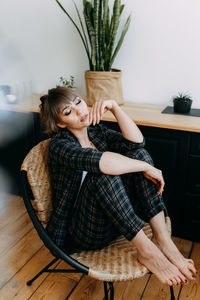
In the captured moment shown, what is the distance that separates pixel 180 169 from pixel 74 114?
2.59ft

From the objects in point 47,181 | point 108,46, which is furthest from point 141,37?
point 47,181

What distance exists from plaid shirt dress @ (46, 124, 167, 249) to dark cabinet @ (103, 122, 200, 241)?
0.35m

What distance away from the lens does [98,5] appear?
189 centimetres

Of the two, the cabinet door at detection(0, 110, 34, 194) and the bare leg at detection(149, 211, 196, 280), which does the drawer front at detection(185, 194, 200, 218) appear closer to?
the bare leg at detection(149, 211, 196, 280)

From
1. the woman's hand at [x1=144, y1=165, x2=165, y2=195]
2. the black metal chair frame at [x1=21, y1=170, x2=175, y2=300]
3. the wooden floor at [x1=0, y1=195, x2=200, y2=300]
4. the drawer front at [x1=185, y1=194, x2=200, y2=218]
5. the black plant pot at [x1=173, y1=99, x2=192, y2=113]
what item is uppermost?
the black plant pot at [x1=173, y1=99, x2=192, y2=113]

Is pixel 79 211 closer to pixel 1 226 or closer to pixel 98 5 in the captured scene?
pixel 1 226

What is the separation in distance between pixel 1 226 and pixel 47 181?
0.97 metres

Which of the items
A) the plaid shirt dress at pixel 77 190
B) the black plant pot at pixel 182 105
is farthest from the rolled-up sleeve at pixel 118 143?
the black plant pot at pixel 182 105

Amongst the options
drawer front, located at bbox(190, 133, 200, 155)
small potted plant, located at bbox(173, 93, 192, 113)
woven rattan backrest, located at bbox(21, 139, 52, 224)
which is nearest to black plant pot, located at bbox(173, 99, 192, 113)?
small potted plant, located at bbox(173, 93, 192, 113)

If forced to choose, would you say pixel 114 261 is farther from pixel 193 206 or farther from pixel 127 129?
pixel 193 206

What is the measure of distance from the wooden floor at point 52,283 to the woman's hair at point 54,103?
0.89 meters

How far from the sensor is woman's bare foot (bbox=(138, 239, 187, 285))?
1.25m

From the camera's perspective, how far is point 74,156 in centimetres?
131

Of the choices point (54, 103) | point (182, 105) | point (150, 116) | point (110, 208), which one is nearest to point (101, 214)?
point (110, 208)
